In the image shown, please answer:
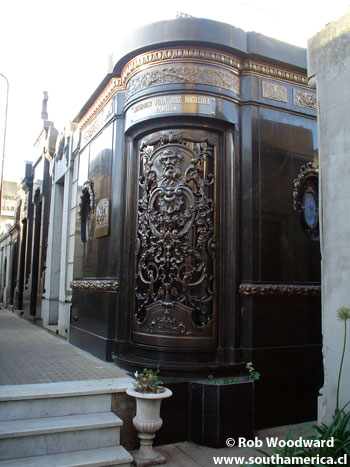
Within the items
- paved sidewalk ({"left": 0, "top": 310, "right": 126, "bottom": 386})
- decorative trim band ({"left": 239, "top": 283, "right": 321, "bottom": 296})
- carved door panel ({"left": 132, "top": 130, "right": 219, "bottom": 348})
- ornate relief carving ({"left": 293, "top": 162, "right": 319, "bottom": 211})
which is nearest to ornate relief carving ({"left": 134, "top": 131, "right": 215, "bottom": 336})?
carved door panel ({"left": 132, "top": 130, "right": 219, "bottom": 348})

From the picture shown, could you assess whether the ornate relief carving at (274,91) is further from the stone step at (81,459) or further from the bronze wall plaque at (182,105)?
the stone step at (81,459)

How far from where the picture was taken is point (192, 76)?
6316 millimetres

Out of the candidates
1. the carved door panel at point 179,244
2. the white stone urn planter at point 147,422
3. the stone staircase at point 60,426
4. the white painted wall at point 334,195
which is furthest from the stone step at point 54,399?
the white painted wall at point 334,195

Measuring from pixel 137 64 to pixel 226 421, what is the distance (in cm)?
524

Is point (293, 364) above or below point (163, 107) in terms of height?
below

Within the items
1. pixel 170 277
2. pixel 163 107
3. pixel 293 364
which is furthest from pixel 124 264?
pixel 293 364

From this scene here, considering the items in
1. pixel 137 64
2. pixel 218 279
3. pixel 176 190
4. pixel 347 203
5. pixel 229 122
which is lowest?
pixel 218 279

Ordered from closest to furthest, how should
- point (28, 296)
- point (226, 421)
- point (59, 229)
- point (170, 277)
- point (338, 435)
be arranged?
point (338, 435) < point (226, 421) < point (170, 277) < point (59, 229) < point (28, 296)

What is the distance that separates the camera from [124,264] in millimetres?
6793

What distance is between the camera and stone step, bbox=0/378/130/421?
4719 millimetres

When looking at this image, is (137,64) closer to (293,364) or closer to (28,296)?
(293,364)

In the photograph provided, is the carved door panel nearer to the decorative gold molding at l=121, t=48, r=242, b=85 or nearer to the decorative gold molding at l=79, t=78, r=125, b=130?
the decorative gold molding at l=121, t=48, r=242, b=85

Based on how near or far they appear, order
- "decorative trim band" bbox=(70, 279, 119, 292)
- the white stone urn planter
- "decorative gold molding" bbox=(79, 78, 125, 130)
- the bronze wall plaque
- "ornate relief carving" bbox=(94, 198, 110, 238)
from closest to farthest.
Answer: the white stone urn planter, the bronze wall plaque, "decorative trim band" bbox=(70, 279, 119, 292), "ornate relief carving" bbox=(94, 198, 110, 238), "decorative gold molding" bbox=(79, 78, 125, 130)

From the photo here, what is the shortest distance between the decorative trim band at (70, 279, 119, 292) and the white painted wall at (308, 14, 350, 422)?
3.35 metres
